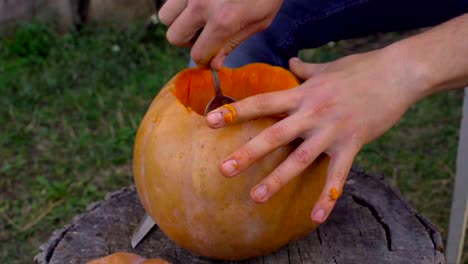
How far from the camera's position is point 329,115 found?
0.98 meters

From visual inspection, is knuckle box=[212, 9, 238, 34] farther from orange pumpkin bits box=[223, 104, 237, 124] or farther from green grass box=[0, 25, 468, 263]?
green grass box=[0, 25, 468, 263]

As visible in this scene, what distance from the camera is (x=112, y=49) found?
2.96 meters

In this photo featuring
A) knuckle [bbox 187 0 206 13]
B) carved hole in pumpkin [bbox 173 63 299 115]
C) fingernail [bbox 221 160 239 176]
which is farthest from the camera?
carved hole in pumpkin [bbox 173 63 299 115]

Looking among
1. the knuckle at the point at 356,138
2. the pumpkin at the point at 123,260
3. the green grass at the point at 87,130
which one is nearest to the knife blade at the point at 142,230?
the pumpkin at the point at 123,260

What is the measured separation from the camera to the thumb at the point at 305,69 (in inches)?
43.4

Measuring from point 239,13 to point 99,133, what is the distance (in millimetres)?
1576

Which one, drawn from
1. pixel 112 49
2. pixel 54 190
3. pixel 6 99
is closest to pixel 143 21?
pixel 112 49

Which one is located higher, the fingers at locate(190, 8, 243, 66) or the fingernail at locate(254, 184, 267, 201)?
the fingers at locate(190, 8, 243, 66)

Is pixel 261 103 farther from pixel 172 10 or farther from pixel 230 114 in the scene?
pixel 172 10

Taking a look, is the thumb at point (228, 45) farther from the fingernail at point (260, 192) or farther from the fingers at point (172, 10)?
the fingernail at point (260, 192)

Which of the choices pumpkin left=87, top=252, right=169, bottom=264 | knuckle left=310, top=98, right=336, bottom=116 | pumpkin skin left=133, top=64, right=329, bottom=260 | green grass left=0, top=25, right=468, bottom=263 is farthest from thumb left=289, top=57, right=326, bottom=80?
green grass left=0, top=25, right=468, bottom=263

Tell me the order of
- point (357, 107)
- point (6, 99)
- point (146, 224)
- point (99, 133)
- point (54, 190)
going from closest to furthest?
point (357, 107) → point (146, 224) → point (54, 190) → point (99, 133) → point (6, 99)

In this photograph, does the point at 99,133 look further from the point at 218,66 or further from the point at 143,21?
the point at 218,66

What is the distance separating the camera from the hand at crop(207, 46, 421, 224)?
3.13ft
